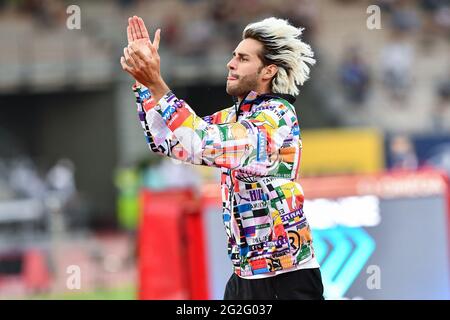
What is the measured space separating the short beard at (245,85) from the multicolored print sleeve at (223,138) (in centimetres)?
26

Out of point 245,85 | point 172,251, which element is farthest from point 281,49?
point 172,251

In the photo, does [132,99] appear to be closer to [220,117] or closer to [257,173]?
[220,117]

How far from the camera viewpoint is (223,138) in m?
4.52

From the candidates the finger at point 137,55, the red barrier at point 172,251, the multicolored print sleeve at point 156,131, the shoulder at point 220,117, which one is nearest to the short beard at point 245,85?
the shoulder at point 220,117

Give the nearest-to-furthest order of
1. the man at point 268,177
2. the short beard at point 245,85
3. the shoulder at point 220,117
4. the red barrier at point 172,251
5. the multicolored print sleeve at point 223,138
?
the multicolored print sleeve at point 223,138, the man at point 268,177, the short beard at point 245,85, the shoulder at point 220,117, the red barrier at point 172,251

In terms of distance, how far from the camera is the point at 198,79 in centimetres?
2591

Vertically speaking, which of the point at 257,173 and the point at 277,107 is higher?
the point at 277,107

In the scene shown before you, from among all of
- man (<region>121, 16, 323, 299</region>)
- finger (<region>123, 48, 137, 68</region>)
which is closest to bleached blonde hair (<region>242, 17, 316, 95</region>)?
man (<region>121, 16, 323, 299</region>)

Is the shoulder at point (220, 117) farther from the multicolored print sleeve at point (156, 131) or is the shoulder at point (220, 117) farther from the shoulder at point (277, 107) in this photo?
the multicolored print sleeve at point (156, 131)

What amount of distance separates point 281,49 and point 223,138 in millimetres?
693

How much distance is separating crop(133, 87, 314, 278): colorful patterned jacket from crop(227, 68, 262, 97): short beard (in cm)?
4

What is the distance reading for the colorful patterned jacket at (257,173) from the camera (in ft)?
15.0
